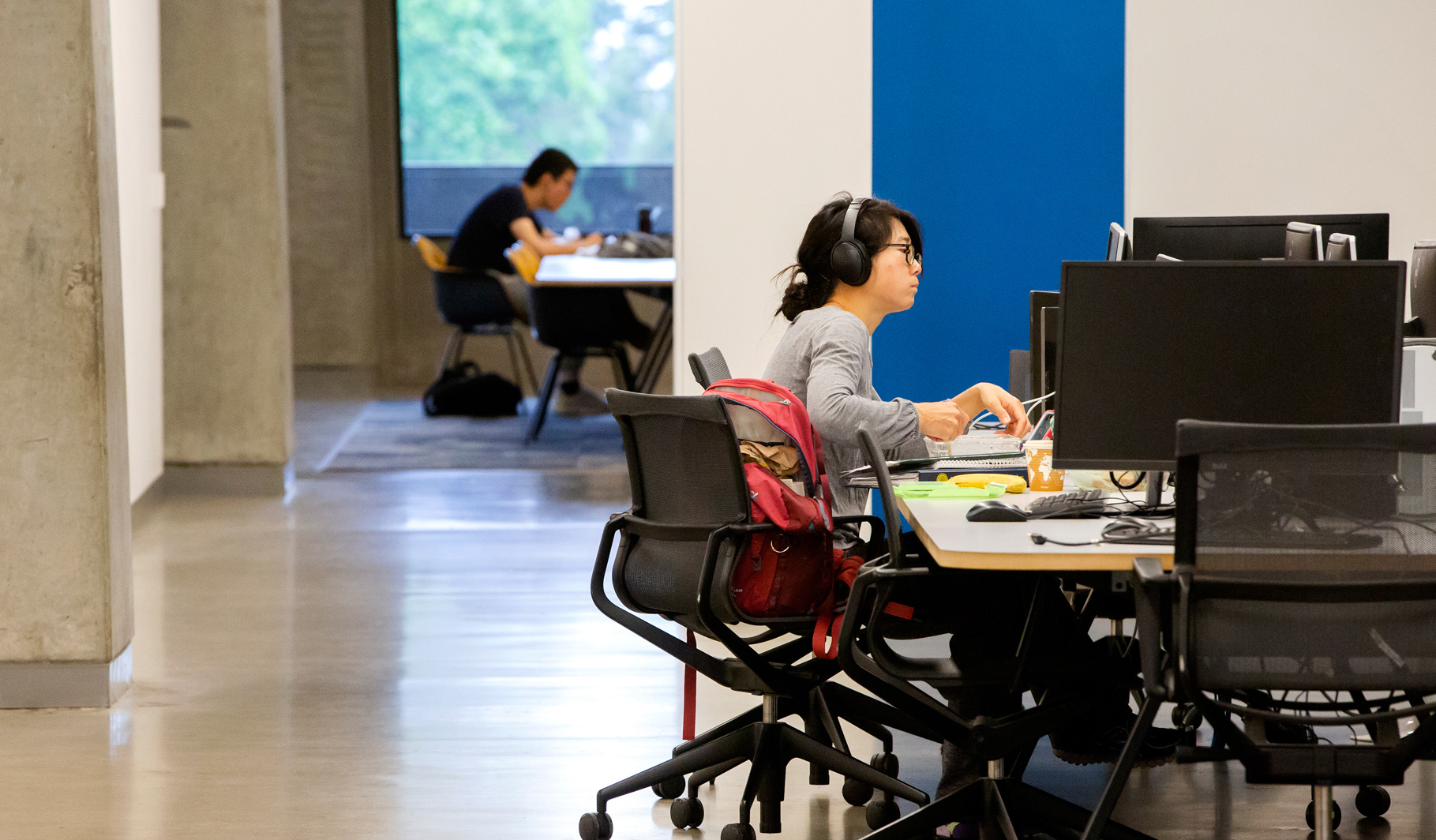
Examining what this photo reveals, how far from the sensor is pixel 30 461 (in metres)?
3.57

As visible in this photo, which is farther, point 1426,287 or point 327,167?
point 327,167

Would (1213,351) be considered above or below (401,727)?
above

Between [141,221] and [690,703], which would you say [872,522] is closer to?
[690,703]

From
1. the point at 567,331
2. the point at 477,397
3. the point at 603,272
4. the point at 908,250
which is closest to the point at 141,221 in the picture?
the point at 567,331

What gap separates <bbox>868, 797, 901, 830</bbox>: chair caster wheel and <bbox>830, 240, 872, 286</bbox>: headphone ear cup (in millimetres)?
1043

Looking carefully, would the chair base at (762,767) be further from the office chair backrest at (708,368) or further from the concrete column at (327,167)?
the concrete column at (327,167)

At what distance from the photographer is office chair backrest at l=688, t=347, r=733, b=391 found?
3.17 m

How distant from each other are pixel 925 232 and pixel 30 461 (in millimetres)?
2722

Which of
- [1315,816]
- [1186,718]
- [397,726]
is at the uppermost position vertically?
[1315,816]

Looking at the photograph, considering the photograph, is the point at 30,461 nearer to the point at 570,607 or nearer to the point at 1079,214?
the point at 570,607

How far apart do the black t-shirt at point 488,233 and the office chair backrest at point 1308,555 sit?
7.06 metres

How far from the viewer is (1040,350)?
338cm

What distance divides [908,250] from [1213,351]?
2.58 ft

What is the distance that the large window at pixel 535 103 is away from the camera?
10641 millimetres
